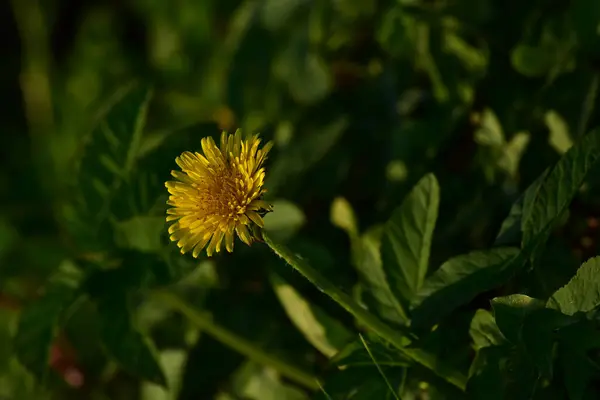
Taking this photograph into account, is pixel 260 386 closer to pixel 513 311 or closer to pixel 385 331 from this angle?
pixel 385 331

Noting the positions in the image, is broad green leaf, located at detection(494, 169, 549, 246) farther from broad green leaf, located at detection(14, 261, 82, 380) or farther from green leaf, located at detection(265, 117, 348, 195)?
broad green leaf, located at detection(14, 261, 82, 380)

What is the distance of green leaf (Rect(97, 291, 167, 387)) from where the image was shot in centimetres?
104

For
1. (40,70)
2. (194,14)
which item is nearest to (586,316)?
(194,14)

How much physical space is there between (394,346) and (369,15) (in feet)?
2.62

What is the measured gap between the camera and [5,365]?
1.41 meters

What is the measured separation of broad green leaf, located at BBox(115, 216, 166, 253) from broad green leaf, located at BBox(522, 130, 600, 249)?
0.52m

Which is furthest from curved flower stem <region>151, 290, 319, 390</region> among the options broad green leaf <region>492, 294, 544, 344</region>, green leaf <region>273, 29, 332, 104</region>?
green leaf <region>273, 29, 332, 104</region>

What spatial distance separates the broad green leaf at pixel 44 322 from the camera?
1057 mm

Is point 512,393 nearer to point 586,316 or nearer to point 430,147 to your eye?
point 586,316

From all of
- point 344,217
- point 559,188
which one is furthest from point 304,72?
point 559,188

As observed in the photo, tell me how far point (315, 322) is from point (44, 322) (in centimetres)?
42

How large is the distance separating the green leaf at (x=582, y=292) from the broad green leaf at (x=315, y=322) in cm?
32

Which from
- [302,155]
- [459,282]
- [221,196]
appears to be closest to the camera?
[221,196]

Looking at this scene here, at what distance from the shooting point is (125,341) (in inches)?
41.8
